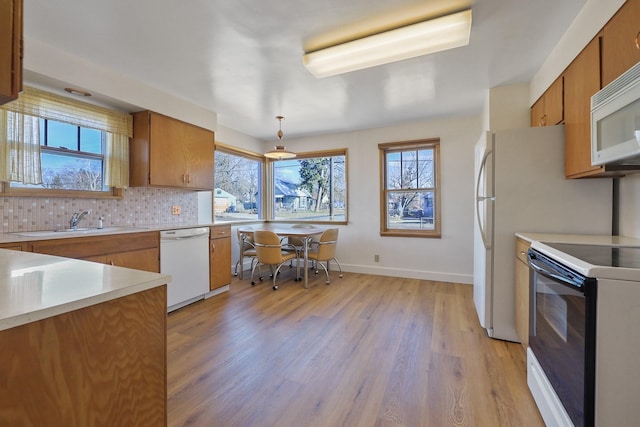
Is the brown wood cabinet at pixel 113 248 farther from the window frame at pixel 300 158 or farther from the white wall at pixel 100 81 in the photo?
the window frame at pixel 300 158

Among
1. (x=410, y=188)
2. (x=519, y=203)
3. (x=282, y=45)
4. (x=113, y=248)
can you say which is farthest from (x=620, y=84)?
(x=113, y=248)

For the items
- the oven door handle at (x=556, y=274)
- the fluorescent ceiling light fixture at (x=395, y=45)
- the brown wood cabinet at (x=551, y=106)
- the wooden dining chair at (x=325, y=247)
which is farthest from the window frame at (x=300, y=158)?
the oven door handle at (x=556, y=274)

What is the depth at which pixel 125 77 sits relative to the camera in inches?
107

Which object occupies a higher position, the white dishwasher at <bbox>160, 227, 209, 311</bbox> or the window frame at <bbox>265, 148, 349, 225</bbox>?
the window frame at <bbox>265, 148, 349, 225</bbox>

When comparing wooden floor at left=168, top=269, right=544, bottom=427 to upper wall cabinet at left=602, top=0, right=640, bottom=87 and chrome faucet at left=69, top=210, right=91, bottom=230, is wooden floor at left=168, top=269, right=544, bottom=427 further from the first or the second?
upper wall cabinet at left=602, top=0, right=640, bottom=87

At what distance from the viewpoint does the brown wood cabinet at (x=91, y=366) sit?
63 cm

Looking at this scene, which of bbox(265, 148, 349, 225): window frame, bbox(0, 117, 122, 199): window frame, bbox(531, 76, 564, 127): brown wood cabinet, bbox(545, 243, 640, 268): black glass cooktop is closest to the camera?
bbox(545, 243, 640, 268): black glass cooktop

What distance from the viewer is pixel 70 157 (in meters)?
2.64

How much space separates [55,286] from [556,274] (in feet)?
6.39

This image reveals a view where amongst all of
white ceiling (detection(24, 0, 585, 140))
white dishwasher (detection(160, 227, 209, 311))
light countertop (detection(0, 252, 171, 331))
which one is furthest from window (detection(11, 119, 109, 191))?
light countertop (detection(0, 252, 171, 331))

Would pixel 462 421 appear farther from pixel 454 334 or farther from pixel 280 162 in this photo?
pixel 280 162

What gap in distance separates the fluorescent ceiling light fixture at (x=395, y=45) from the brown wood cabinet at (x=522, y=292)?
156 cm

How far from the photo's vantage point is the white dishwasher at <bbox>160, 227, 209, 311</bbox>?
283 cm

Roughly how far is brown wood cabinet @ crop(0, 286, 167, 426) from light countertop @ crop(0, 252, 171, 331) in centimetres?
3
